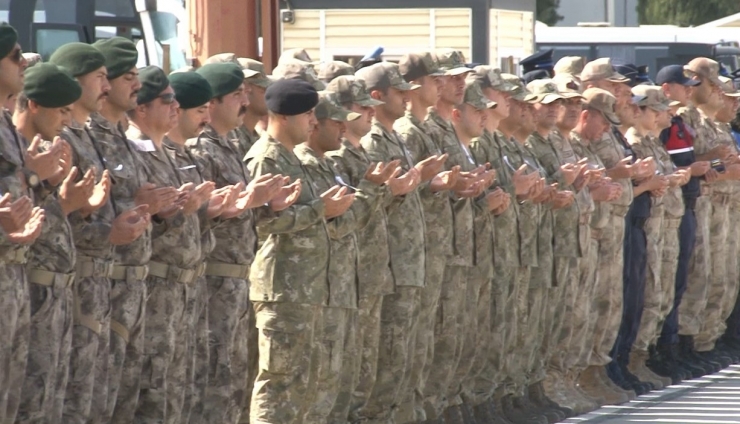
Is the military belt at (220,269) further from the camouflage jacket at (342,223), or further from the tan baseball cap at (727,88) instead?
the tan baseball cap at (727,88)

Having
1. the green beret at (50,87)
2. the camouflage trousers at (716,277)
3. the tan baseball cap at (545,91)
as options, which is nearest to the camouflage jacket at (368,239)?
the tan baseball cap at (545,91)

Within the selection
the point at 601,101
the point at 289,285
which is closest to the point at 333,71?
the point at 289,285

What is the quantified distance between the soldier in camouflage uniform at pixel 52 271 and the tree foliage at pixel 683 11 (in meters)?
35.7

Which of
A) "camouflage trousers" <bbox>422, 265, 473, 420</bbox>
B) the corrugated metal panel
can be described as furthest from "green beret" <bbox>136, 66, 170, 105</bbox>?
the corrugated metal panel

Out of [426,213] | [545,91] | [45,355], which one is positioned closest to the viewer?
[45,355]

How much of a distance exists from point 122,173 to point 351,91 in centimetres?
211

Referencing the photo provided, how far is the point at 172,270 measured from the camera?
723 cm

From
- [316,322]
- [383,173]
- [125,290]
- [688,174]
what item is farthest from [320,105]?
[688,174]

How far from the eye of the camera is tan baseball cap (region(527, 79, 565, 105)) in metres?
10.9

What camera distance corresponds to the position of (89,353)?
21.7 ft

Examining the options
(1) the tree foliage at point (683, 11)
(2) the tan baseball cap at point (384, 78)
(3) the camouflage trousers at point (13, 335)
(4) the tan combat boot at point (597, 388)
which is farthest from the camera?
(1) the tree foliage at point (683, 11)

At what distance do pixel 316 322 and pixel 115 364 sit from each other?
1.53 metres

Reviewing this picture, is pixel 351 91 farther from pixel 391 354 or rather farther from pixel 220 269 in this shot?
pixel 220 269

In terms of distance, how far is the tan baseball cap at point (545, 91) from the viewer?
10938 mm
